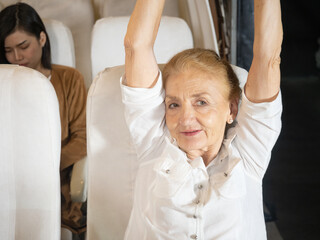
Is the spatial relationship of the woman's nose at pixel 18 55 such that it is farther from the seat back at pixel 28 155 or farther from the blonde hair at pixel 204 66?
the blonde hair at pixel 204 66

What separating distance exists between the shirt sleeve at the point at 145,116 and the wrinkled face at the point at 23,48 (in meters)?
0.86

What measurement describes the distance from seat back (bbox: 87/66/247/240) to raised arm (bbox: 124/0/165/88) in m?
0.16

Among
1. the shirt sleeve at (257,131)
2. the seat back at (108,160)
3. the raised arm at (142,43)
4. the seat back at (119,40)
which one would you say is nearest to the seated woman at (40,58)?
the seat back at (119,40)

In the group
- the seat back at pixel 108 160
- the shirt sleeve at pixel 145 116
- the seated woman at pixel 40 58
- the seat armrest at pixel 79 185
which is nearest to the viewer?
the shirt sleeve at pixel 145 116

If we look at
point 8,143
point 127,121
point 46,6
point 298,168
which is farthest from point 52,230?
point 46,6

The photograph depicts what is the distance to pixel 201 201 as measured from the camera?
1.11 meters

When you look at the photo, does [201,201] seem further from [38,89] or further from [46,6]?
[46,6]

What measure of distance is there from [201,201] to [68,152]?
746 millimetres

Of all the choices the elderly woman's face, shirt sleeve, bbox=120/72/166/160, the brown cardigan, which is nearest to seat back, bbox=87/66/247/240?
shirt sleeve, bbox=120/72/166/160

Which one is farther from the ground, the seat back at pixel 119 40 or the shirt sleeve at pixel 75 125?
the seat back at pixel 119 40

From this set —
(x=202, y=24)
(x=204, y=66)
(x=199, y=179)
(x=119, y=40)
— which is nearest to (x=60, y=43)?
(x=119, y=40)

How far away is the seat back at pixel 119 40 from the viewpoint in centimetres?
167

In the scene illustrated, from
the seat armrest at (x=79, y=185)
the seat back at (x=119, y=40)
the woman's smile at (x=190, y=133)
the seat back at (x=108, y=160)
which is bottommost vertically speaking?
the seat armrest at (x=79, y=185)

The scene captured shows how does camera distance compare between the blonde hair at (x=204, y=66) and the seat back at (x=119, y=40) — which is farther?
the seat back at (x=119, y=40)
